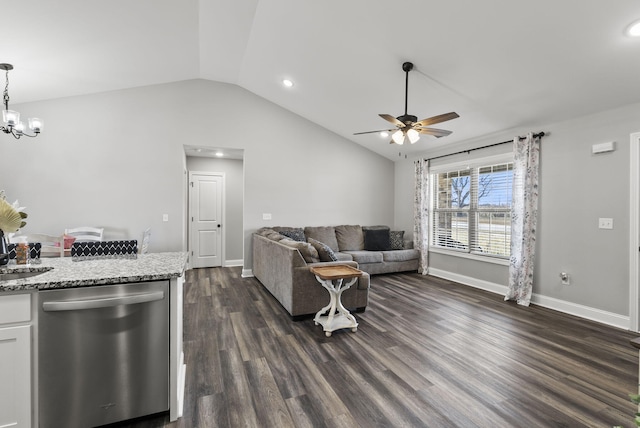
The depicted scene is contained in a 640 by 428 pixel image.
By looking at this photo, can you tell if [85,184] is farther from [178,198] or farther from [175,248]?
[175,248]

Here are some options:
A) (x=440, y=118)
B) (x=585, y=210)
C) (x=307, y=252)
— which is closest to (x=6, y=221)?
(x=307, y=252)

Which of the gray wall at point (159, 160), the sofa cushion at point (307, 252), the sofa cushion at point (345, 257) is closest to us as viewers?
the sofa cushion at point (307, 252)

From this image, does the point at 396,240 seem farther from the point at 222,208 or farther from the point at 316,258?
the point at 222,208

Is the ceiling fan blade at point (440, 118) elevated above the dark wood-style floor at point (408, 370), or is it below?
above

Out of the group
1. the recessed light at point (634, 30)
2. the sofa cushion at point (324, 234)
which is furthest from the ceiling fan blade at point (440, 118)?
the sofa cushion at point (324, 234)

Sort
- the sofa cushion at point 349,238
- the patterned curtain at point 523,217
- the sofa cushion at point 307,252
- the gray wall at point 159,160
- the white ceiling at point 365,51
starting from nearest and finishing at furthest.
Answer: the white ceiling at point 365,51
the sofa cushion at point 307,252
the patterned curtain at point 523,217
the gray wall at point 159,160
the sofa cushion at point 349,238

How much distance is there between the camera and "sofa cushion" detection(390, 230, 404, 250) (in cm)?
610

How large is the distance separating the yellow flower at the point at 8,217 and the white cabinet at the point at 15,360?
1.59 ft

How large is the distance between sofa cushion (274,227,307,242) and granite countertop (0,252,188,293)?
10.8 feet

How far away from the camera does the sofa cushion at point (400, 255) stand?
5.73 m

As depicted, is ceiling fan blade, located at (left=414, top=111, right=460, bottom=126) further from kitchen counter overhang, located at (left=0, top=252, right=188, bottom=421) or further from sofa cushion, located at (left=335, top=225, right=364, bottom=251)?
sofa cushion, located at (left=335, top=225, right=364, bottom=251)

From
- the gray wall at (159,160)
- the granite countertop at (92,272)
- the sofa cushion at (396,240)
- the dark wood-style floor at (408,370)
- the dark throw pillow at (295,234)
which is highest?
the gray wall at (159,160)

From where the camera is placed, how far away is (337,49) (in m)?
3.62

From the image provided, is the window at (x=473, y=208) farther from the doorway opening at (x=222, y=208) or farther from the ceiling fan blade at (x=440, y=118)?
the doorway opening at (x=222, y=208)
